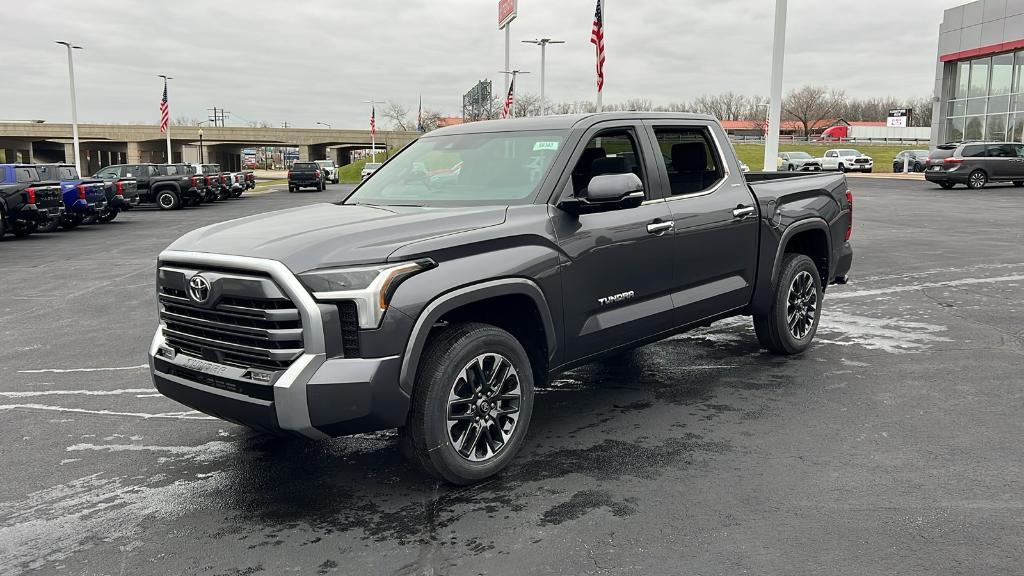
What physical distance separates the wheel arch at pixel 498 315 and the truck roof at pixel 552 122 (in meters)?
1.27

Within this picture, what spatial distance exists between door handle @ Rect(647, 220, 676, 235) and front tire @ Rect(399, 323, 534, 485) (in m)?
1.26

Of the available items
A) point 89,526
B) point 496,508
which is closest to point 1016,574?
point 496,508

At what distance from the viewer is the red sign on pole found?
40312 millimetres

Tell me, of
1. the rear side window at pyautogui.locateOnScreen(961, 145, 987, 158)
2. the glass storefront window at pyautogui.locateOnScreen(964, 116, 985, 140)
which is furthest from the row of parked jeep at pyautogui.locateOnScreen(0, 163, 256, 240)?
the glass storefront window at pyautogui.locateOnScreen(964, 116, 985, 140)

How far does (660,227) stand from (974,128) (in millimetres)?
48199

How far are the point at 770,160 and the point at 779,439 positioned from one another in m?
14.1

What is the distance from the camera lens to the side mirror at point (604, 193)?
4418 millimetres

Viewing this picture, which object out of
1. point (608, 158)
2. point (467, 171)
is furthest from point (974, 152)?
point (467, 171)

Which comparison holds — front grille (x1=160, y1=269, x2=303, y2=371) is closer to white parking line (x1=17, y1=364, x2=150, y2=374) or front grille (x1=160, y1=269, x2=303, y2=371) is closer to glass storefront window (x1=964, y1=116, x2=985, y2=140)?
white parking line (x1=17, y1=364, x2=150, y2=374)

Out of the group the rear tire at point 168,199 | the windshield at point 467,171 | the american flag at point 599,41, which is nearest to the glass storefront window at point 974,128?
the american flag at point 599,41

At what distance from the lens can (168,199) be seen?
3153 centimetres

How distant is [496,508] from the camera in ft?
12.9

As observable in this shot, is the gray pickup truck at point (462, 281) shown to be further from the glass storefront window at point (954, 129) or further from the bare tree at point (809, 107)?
the bare tree at point (809, 107)

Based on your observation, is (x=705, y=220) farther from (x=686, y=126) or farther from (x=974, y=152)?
(x=974, y=152)
